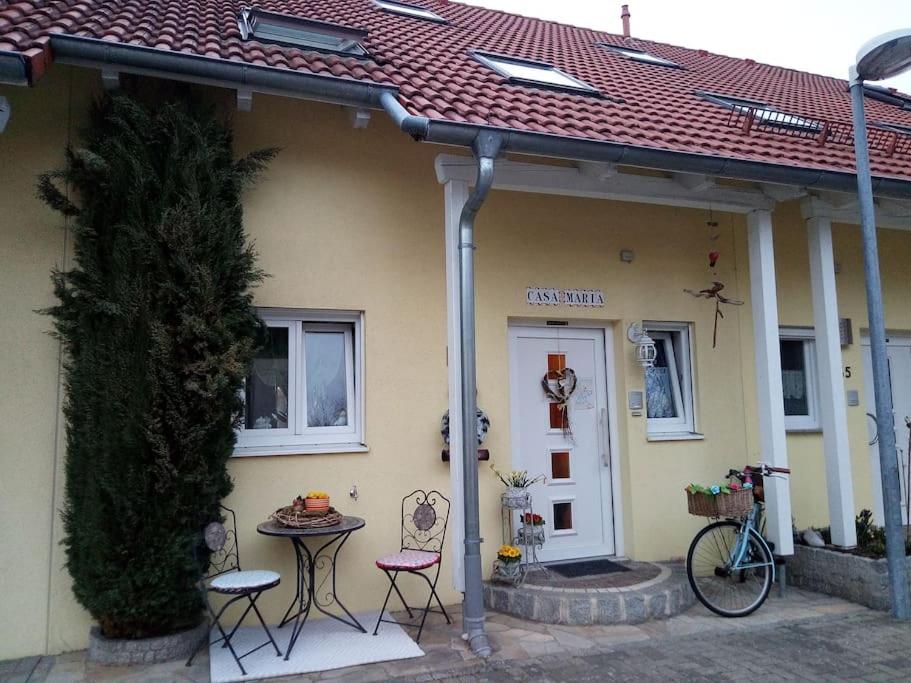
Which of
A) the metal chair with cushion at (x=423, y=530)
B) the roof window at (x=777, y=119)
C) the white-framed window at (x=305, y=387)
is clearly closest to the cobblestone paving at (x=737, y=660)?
the metal chair with cushion at (x=423, y=530)

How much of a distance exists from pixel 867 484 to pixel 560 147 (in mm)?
5212

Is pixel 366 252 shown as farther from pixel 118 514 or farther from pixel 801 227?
pixel 801 227

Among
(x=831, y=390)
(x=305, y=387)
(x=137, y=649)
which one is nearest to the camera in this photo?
(x=137, y=649)

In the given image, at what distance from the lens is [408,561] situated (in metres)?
4.85

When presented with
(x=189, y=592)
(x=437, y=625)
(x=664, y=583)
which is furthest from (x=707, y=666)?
(x=189, y=592)

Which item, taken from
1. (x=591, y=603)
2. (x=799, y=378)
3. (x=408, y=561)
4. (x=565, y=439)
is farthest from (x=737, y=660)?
(x=799, y=378)

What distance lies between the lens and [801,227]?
7.55 meters

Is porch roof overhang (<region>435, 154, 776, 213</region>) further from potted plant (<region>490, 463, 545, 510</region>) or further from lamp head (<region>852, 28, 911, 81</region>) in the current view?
potted plant (<region>490, 463, 545, 510</region>)

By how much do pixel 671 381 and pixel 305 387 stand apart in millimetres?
3613

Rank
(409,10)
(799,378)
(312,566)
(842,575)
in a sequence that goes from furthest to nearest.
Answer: (409,10) → (799,378) → (842,575) → (312,566)

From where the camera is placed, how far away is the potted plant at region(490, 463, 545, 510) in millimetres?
5730

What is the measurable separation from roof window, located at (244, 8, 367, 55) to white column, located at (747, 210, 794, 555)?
3872 mm

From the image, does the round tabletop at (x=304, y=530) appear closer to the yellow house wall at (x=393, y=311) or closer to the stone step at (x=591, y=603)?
the yellow house wall at (x=393, y=311)

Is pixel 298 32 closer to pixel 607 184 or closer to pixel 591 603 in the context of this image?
pixel 607 184
